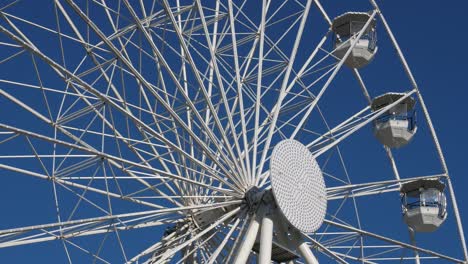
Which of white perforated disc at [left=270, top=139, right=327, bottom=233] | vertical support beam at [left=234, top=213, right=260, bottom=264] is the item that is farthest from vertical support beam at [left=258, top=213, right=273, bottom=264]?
white perforated disc at [left=270, top=139, right=327, bottom=233]

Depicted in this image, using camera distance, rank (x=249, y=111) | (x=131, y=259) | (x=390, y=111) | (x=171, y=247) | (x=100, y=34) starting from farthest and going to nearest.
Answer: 1. (x=390, y=111)
2. (x=249, y=111)
3. (x=171, y=247)
4. (x=131, y=259)
5. (x=100, y=34)

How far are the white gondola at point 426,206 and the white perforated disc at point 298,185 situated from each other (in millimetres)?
4888

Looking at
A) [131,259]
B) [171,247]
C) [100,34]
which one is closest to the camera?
[100,34]

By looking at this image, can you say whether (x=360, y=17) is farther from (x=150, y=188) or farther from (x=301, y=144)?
(x=150, y=188)

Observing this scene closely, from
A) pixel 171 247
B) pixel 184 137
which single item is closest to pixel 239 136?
pixel 184 137

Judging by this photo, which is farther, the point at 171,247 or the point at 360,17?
→ the point at 360,17

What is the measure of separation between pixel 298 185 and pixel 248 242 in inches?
74.4

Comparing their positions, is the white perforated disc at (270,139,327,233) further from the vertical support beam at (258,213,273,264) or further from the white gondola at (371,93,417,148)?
the white gondola at (371,93,417,148)

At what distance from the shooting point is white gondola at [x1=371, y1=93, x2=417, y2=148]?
26078mm

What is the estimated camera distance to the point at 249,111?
24359 mm

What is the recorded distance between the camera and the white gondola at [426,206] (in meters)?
25.4

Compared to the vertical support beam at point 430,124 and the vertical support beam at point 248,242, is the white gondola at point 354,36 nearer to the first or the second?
the vertical support beam at point 430,124

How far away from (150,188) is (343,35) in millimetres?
7528

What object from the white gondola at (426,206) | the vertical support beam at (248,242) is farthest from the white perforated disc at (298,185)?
the white gondola at (426,206)
